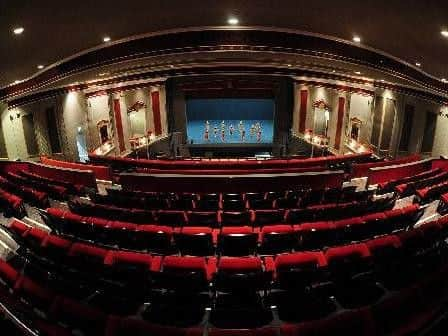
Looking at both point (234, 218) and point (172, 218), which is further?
point (172, 218)

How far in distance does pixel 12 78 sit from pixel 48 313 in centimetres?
825

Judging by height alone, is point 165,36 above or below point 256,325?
above

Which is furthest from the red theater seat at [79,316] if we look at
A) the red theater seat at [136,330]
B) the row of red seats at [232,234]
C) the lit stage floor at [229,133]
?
the lit stage floor at [229,133]

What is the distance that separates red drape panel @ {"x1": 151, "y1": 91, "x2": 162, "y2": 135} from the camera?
59.6 ft

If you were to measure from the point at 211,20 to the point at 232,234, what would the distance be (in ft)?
13.0

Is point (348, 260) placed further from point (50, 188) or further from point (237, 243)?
point (50, 188)

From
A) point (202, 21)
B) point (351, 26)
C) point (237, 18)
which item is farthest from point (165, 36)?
point (351, 26)

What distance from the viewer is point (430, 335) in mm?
2654

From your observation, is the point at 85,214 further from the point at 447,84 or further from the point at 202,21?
the point at 447,84

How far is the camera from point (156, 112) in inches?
727

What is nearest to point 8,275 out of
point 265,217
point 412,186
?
point 265,217

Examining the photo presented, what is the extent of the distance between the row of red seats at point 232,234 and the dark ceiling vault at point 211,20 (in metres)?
3.02

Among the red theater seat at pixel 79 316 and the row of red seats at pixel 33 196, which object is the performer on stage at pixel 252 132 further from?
the red theater seat at pixel 79 316

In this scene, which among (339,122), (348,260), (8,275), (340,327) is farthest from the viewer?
(339,122)
